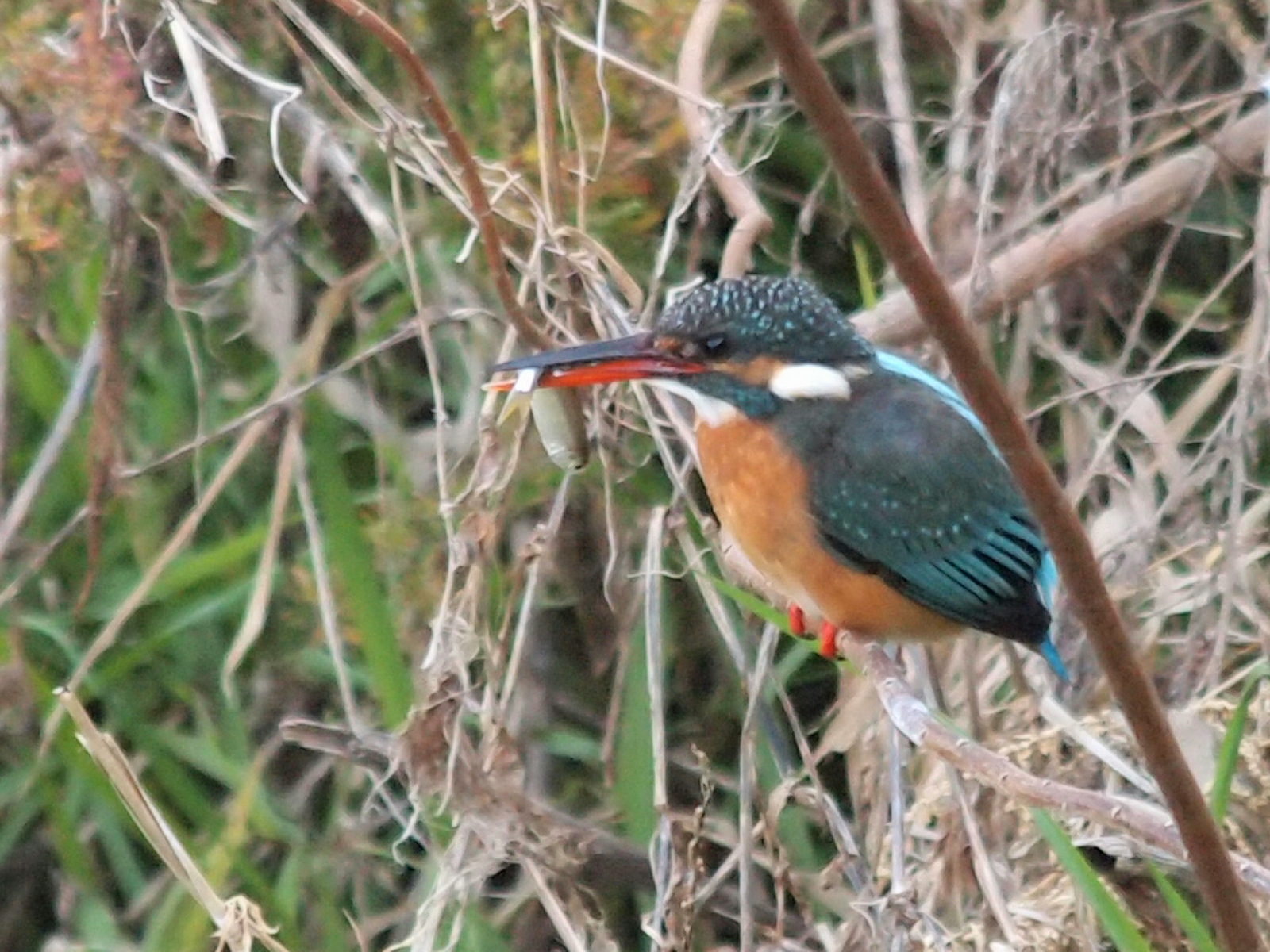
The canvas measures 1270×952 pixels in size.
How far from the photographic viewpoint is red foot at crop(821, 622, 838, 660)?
2117mm

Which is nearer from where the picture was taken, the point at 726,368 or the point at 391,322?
the point at 726,368

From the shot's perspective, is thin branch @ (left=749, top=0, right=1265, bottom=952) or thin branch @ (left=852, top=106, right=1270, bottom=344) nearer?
thin branch @ (left=749, top=0, right=1265, bottom=952)

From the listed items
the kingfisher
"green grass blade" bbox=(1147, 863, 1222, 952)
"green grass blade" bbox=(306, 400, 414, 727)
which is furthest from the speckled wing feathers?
"green grass blade" bbox=(306, 400, 414, 727)

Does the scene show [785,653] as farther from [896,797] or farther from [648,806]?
[896,797]

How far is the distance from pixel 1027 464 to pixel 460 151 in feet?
3.03

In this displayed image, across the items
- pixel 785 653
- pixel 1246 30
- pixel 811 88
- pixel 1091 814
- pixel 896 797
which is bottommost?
pixel 785 653

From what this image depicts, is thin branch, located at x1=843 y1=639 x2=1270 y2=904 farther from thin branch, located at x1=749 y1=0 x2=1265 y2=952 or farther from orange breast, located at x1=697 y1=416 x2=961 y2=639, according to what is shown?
orange breast, located at x1=697 y1=416 x2=961 y2=639

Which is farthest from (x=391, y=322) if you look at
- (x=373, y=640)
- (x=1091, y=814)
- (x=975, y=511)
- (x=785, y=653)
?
(x=1091, y=814)

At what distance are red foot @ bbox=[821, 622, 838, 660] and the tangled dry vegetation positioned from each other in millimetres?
72

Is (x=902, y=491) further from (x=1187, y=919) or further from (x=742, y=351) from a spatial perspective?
(x=1187, y=919)

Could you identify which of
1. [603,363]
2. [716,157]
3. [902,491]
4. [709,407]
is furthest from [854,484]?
[716,157]

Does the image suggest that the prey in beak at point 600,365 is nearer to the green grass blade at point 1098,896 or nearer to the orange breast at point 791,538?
the orange breast at point 791,538

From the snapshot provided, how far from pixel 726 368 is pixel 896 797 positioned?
50 cm

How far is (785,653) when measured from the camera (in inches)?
104
